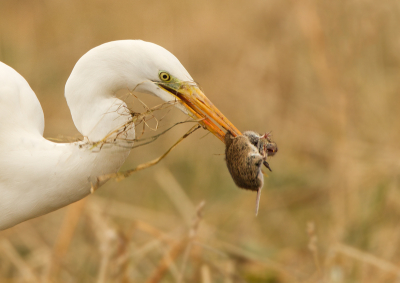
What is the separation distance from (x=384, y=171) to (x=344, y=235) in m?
0.54

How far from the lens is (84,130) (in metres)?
1.24

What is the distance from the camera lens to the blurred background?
2.64 meters

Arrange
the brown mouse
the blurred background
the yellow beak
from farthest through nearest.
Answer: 1. the blurred background
2. the yellow beak
3. the brown mouse

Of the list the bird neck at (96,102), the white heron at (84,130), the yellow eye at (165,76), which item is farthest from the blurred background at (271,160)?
the yellow eye at (165,76)

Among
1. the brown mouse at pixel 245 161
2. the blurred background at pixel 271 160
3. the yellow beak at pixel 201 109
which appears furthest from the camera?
the blurred background at pixel 271 160

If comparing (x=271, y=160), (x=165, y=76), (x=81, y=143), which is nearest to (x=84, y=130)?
(x=81, y=143)

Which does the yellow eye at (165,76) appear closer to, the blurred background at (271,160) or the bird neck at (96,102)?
the bird neck at (96,102)

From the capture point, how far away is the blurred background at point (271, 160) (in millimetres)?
2641

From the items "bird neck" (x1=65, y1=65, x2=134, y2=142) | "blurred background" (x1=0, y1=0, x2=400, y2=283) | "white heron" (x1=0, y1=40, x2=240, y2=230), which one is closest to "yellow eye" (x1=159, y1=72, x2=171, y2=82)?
"white heron" (x1=0, y1=40, x2=240, y2=230)

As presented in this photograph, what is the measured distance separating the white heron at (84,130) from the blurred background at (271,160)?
681 mm

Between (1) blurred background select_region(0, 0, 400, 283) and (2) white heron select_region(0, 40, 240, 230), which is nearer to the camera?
(2) white heron select_region(0, 40, 240, 230)

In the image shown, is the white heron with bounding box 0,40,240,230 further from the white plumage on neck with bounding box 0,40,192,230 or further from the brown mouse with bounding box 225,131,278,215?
the brown mouse with bounding box 225,131,278,215

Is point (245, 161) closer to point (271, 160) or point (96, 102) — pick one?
point (96, 102)

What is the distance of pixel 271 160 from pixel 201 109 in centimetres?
288
